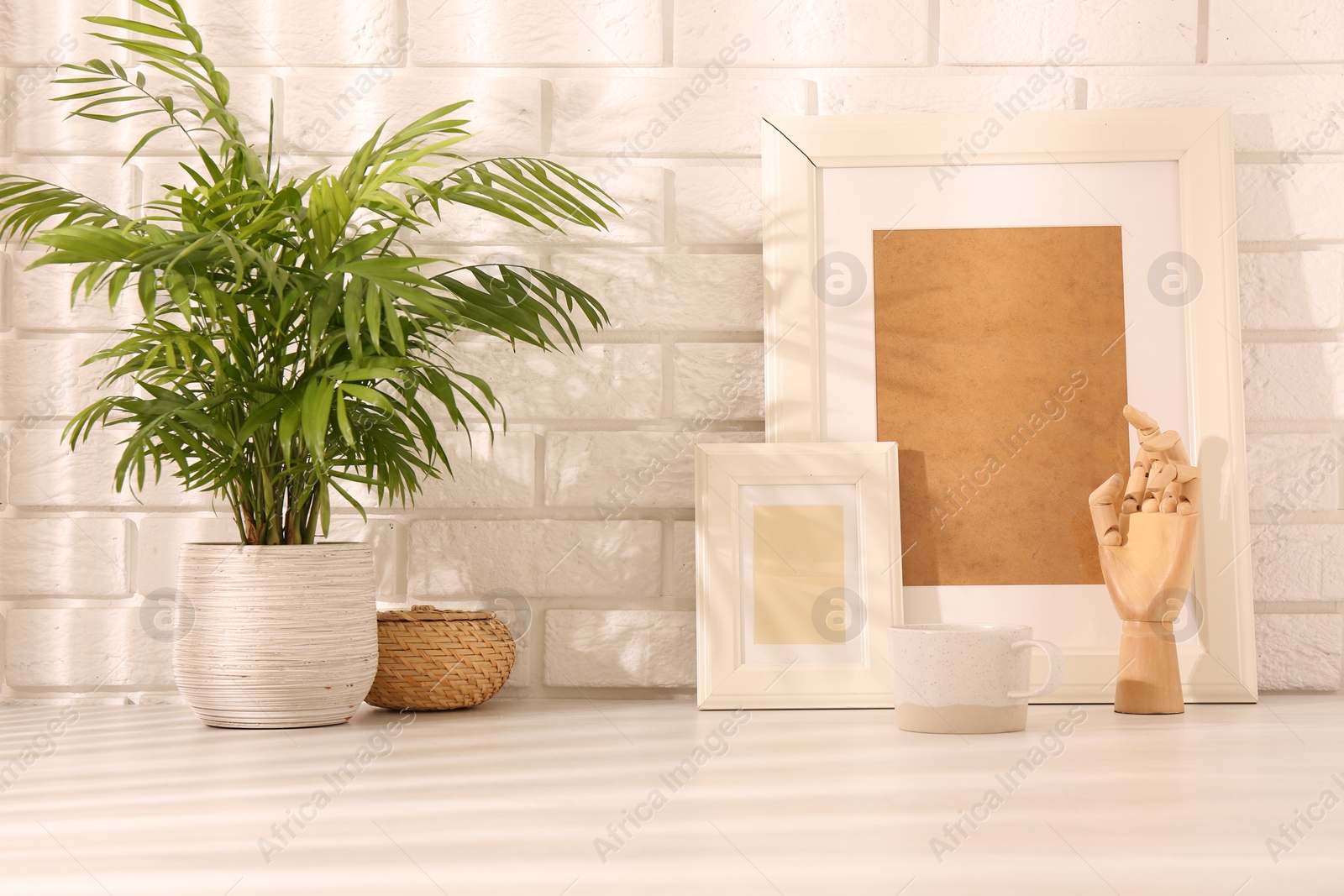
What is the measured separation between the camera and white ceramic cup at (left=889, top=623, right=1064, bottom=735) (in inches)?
34.7

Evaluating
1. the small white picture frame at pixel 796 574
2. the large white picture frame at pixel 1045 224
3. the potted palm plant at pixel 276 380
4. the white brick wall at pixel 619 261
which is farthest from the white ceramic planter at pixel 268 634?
the large white picture frame at pixel 1045 224

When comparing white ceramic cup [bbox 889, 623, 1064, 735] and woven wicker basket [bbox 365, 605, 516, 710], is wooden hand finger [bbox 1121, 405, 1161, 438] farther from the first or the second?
woven wicker basket [bbox 365, 605, 516, 710]

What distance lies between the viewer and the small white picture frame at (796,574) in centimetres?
105

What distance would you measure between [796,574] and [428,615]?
367 mm

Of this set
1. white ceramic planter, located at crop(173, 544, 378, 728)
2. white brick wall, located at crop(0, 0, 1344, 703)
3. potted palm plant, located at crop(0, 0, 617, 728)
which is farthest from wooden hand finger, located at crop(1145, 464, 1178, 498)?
white ceramic planter, located at crop(173, 544, 378, 728)

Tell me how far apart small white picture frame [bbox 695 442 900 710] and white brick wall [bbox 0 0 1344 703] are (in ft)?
0.32

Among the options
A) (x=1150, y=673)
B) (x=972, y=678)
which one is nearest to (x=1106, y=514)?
(x=1150, y=673)

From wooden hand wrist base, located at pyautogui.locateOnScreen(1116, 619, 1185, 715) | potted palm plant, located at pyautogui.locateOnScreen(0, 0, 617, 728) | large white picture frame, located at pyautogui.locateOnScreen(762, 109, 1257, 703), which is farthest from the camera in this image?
large white picture frame, located at pyautogui.locateOnScreen(762, 109, 1257, 703)

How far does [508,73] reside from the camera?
1207 millimetres

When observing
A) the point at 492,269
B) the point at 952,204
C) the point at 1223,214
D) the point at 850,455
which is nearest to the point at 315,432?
the point at 492,269

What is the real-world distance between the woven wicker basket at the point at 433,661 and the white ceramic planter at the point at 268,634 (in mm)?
72

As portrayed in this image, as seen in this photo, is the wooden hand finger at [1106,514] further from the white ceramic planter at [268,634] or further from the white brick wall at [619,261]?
the white ceramic planter at [268,634]

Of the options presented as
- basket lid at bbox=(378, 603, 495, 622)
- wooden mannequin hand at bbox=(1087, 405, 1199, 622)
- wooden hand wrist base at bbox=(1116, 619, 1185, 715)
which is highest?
wooden mannequin hand at bbox=(1087, 405, 1199, 622)

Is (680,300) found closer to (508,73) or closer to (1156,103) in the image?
(508,73)
